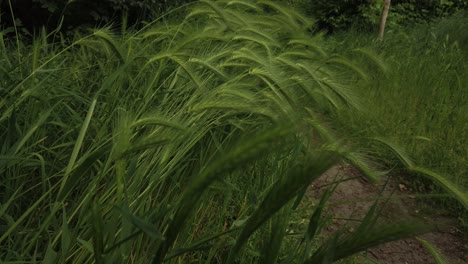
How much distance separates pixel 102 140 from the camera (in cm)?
156

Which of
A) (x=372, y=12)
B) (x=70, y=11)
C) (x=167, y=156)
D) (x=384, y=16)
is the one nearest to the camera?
(x=167, y=156)

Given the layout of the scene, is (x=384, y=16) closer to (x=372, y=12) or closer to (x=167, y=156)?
(x=372, y=12)

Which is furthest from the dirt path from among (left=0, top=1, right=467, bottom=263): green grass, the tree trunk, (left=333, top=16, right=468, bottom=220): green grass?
the tree trunk

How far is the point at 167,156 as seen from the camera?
1.58m

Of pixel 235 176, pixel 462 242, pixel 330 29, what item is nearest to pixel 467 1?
pixel 330 29

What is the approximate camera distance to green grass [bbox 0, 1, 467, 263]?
1.08 m

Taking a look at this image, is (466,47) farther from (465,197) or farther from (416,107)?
(465,197)

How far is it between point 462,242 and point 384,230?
Result: 6.36 ft

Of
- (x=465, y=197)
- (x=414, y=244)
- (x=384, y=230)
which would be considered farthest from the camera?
(x=414, y=244)

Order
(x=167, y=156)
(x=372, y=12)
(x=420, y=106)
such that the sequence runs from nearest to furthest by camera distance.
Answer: (x=167, y=156) < (x=420, y=106) < (x=372, y=12)

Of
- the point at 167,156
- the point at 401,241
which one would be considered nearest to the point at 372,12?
the point at 401,241

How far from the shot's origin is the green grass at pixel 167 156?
1084 millimetres

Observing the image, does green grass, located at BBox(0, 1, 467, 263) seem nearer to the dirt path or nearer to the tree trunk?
the dirt path

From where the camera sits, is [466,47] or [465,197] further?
[466,47]
